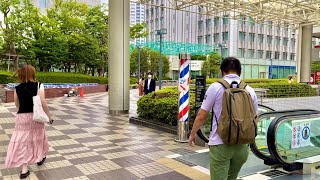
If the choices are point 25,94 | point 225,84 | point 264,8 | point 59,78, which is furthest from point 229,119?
point 59,78

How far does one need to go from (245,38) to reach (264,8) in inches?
1198

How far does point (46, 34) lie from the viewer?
25453 millimetres

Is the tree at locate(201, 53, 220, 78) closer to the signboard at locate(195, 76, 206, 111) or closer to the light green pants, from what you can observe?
the signboard at locate(195, 76, 206, 111)

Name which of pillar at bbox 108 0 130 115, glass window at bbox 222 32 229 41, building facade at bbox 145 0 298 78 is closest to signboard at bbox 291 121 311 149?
pillar at bbox 108 0 130 115

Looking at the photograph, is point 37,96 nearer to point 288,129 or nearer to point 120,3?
point 288,129

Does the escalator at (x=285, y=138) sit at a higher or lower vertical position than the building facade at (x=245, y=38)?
lower

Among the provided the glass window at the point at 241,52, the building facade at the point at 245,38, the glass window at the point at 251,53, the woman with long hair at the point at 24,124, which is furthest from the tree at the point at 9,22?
the glass window at the point at 251,53

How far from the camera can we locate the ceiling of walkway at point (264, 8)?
72.2 ft

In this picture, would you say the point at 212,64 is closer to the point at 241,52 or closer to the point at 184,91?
the point at 241,52

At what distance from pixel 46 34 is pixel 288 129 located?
24.1 meters

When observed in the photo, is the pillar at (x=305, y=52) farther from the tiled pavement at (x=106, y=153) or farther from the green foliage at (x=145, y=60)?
the tiled pavement at (x=106, y=153)

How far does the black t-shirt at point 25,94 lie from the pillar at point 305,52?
26899 mm

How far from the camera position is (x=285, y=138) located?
15.9ft

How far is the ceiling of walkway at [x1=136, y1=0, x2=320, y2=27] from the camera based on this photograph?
72.2 ft
